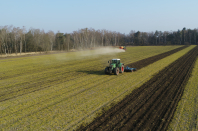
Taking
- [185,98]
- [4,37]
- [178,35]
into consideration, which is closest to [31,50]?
[4,37]

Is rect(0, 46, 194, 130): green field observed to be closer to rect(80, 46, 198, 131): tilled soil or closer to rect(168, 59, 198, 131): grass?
rect(80, 46, 198, 131): tilled soil

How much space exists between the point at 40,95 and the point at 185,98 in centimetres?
1173

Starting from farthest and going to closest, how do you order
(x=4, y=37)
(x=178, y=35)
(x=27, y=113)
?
1. (x=178, y=35)
2. (x=4, y=37)
3. (x=27, y=113)

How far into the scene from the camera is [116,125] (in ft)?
26.9

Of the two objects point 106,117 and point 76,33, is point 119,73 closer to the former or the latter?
point 106,117

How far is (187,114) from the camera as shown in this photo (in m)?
9.32

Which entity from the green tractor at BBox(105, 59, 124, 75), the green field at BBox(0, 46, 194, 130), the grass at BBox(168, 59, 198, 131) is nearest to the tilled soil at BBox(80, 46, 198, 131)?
the grass at BBox(168, 59, 198, 131)

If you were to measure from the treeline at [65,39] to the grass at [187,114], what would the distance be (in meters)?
60.9

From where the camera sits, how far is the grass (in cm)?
799

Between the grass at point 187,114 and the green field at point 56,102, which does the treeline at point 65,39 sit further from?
the grass at point 187,114

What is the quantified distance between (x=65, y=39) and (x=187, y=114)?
8870cm

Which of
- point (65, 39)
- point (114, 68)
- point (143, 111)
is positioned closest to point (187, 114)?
point (143, 111)

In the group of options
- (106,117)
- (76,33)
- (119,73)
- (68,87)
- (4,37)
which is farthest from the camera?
(76,33)

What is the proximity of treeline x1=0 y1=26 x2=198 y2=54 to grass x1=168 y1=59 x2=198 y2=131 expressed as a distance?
2397 inches
